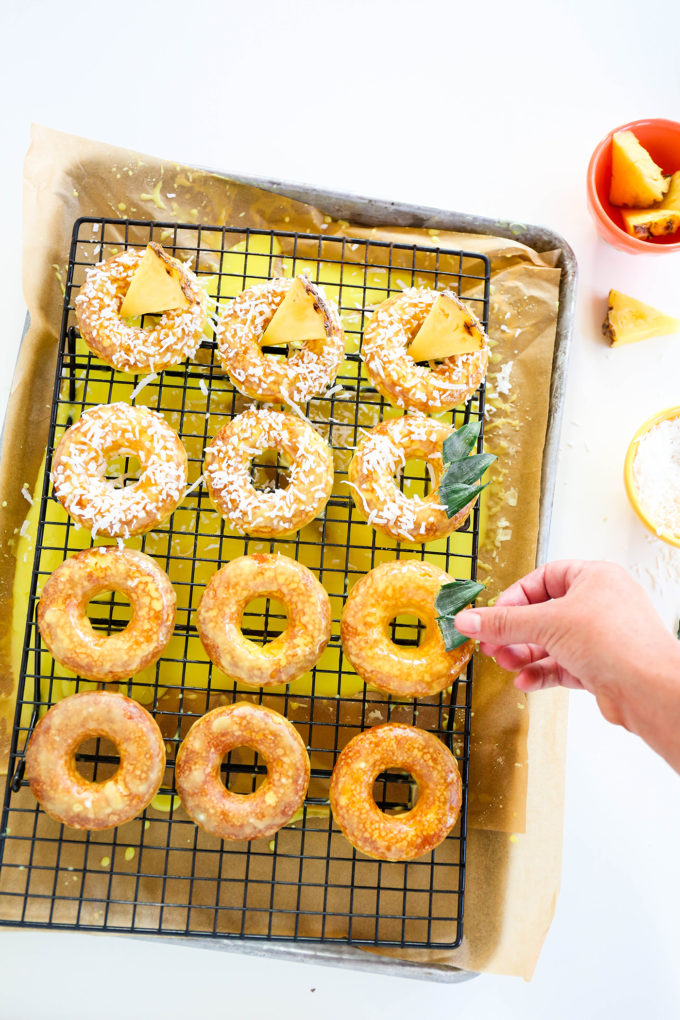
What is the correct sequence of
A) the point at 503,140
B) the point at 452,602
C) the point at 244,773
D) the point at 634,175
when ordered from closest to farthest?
the point at 452,602, the point at 244,773, the point at 634,175, the point at 503,140

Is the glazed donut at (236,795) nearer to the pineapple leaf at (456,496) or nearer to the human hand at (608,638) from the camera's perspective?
the human hand at (608,638)

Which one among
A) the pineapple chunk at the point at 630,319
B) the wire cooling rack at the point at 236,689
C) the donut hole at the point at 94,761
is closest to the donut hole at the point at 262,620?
the wire cooling rack at the point at 236,689

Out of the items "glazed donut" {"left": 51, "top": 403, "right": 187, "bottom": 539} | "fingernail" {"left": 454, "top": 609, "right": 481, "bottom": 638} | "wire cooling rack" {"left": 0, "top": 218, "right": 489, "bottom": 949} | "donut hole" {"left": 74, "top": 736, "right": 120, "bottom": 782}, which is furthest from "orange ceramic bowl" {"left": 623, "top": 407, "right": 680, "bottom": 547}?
"donut hole" {"left": 74, "top": 736, "right": 120, "bottom": 782}

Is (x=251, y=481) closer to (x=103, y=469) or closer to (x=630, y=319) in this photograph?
(x=103, y=469)

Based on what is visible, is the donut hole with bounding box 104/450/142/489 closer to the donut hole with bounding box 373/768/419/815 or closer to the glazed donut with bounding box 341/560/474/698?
the glazed donut with bounding box 341/560/474/698

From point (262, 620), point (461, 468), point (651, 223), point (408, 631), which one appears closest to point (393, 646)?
point (408, 631)

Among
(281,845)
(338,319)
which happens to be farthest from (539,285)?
(281,845)
